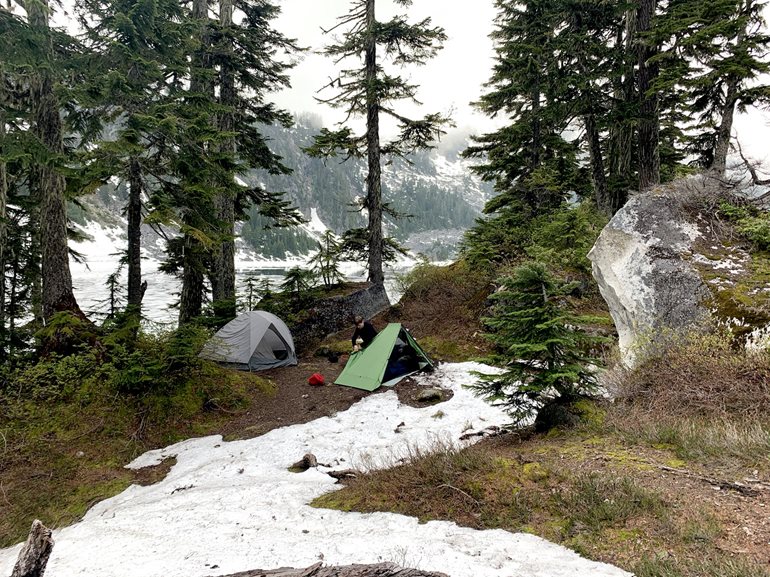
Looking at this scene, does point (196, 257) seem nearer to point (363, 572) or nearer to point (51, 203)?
point (51, 203)

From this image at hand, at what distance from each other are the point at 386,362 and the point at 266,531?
22.4ft

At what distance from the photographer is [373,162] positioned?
60.1 ft

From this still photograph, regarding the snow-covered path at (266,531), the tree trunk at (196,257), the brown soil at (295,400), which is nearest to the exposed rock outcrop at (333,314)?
the brown soil at (295,400)

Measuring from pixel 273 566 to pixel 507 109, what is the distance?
22.3 m

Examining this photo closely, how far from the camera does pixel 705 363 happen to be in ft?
17.1

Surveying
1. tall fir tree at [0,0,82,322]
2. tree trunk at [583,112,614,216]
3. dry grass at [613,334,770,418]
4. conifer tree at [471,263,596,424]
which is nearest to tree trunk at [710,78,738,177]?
tree trunk at [583,112,614,216]

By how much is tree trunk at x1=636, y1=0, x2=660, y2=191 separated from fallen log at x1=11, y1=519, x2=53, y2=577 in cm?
1490

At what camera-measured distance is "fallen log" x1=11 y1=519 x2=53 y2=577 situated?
83.5 inches

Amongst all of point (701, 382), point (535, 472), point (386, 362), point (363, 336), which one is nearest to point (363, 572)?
point (535, 472)

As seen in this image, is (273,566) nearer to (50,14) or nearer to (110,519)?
(110,519)

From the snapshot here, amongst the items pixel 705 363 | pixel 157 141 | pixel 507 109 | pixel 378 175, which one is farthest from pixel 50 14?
pixel 507 109

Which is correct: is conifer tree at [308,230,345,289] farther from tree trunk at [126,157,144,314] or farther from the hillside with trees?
tree trunk at [126,157,144,314]

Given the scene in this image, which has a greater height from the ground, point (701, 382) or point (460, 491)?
point (701, 382)

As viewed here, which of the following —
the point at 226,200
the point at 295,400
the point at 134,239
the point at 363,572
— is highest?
the point at 226,200
